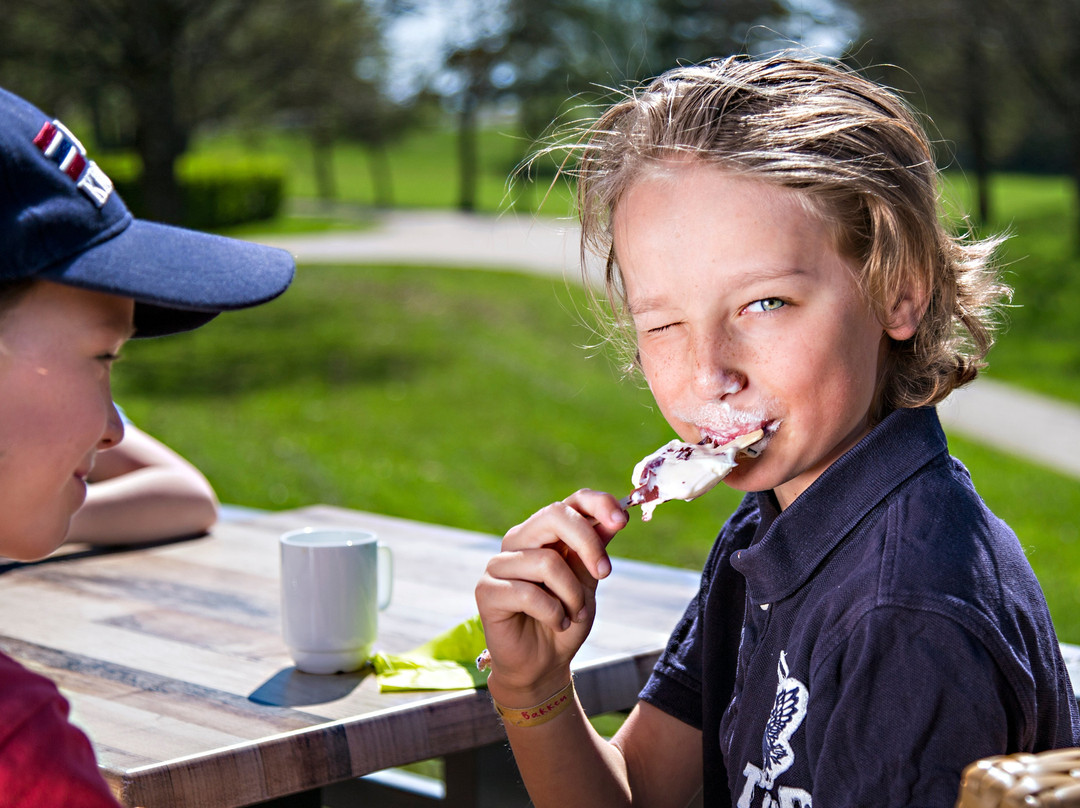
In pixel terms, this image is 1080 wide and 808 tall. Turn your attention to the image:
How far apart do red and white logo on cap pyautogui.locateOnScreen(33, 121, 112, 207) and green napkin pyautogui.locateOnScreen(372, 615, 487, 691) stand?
0.87m

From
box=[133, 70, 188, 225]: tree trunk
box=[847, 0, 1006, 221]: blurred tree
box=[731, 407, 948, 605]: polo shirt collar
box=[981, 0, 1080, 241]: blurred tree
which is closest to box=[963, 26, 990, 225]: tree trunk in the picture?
box=[847, 0, 1006, 221]: blurred tree

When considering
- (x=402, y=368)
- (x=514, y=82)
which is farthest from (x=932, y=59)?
(x=402, y=368)

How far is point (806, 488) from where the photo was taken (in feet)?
4.92

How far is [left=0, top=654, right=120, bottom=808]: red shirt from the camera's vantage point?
3.20 feet

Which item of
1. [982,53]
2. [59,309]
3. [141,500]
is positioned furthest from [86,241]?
[982,53]

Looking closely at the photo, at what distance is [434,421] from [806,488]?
7.07m

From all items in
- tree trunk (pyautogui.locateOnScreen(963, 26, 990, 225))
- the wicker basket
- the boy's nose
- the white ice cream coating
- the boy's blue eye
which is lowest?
tree trunk (pyautogui.locateOnScreen(963, 26, 990, 225))

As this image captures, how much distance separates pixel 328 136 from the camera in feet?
80.5

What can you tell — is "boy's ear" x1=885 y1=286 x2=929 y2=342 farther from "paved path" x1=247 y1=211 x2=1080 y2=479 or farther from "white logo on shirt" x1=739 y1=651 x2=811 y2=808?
"white logo on shirt" x1=739 y1=651 x2=811 y2=808

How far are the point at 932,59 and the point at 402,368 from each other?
11.4m

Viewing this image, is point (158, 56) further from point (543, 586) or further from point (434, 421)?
point (543, 586)

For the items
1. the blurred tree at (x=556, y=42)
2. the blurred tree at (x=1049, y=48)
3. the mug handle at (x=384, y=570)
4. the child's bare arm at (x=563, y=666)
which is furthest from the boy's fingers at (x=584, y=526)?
the blurred tree at (x=556, y=42)

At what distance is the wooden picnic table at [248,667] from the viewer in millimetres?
1533

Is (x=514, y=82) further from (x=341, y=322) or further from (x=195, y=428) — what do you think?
(x=195, y=428)
